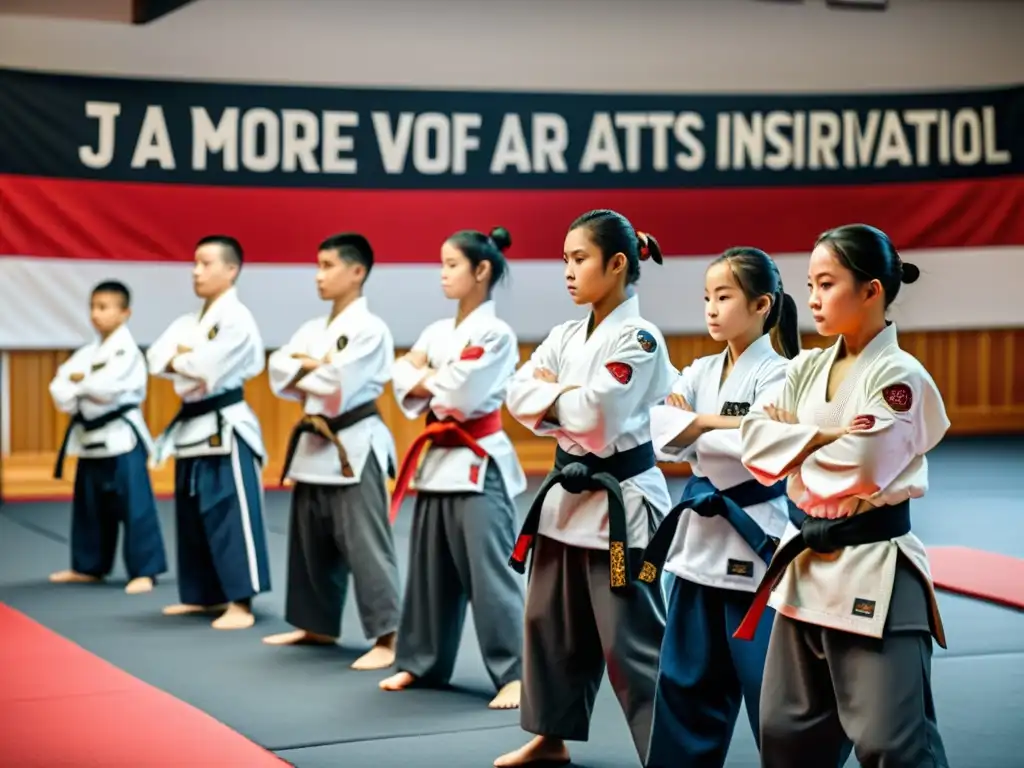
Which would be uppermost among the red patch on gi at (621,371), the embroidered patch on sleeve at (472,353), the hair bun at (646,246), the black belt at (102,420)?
the hair bun at (646,246)

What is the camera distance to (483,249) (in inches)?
170

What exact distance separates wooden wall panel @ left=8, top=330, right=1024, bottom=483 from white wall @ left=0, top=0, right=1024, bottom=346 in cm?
32

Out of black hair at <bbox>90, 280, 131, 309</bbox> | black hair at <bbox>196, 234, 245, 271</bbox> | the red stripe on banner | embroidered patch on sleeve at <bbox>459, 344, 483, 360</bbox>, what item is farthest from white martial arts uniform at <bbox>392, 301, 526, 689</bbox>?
the red stripe on banner

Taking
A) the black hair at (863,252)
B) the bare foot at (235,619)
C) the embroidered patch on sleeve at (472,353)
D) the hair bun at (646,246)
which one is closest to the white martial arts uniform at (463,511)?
the embroidered patch on sleeve at (472,353)

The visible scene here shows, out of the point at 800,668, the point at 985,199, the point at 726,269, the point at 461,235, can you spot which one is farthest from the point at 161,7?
the point at 800,668

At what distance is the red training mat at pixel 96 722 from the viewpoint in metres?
3.48

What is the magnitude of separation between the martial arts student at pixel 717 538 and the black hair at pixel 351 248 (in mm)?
1912

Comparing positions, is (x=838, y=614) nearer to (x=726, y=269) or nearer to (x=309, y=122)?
(x=726, y=269)

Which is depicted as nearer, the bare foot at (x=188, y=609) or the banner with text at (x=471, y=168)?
the bare foot at (x=188, y=609)

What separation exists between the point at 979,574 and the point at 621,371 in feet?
9.71

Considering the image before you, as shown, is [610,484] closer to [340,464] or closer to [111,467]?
[340,464]

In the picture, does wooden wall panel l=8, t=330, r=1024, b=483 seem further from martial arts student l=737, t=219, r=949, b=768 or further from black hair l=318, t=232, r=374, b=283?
martial arts student l=737, t=219, r=949, b=768

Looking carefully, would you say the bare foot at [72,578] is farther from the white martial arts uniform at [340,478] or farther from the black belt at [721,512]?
the black belt at [721,512]

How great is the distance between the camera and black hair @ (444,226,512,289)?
429 cm
